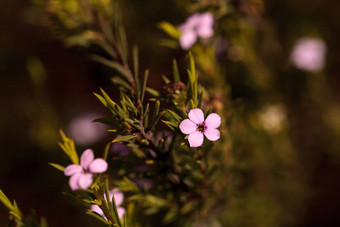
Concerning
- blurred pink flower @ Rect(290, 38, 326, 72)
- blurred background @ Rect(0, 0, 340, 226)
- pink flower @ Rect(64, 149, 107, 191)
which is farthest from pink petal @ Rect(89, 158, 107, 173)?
blurred pink flower @ Rect(290, 38, 326, 72)

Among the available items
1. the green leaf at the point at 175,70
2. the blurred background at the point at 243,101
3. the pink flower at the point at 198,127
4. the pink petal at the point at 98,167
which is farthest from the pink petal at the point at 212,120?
the blurred background at the point at 243,101

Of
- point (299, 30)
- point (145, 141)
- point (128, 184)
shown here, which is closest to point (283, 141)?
point (299, 30)

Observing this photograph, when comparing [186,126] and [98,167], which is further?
[98,167]

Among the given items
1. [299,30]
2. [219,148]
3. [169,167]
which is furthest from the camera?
[299,30]

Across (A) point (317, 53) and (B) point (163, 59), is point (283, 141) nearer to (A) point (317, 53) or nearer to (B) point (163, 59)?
(A) point (317, 53)

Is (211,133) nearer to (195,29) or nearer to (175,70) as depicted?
(175,70)

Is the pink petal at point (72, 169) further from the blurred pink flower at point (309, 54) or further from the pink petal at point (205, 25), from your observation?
the blurred pink flower at point (309, 54)

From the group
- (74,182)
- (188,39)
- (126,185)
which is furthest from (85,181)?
(188,39)
